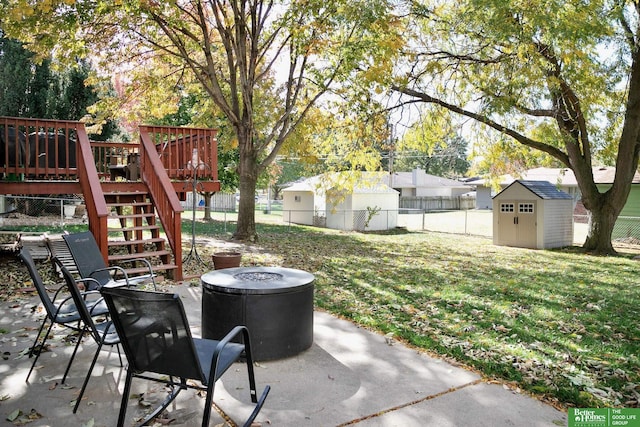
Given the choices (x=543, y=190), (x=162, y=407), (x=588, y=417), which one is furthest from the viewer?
(x=543, y=190)

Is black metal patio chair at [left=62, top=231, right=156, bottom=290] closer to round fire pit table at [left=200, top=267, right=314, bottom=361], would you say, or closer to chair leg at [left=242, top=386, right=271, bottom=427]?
round fire pit table at [left=200, top=267, right=314, bottom=361]

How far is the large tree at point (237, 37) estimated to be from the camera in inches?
396

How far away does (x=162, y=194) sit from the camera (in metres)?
8.30

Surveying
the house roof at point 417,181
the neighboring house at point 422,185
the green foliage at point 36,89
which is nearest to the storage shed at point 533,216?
the green foliage at point 36,89

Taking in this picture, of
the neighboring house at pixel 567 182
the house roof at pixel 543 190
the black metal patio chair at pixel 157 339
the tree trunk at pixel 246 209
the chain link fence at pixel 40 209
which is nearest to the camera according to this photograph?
the black metal patio chair at pixel 157 339

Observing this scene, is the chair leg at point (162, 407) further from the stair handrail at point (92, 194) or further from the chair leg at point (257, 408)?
the stair handrail at point (92, 194)

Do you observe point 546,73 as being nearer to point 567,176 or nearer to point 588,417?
point 588,417

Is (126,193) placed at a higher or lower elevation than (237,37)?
lower

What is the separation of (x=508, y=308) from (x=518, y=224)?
30.0 ft

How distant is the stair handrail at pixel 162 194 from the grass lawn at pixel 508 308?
6.92ft

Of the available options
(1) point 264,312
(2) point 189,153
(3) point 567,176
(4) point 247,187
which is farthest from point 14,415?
(3) point 567,176

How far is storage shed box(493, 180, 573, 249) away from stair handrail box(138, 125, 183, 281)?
10.5 metres

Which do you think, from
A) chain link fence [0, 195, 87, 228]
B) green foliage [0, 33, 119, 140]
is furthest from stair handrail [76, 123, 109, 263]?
green foliage [0, 33, 119, 140]

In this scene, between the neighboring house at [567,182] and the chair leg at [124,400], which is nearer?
the chair leg at [124,400]
